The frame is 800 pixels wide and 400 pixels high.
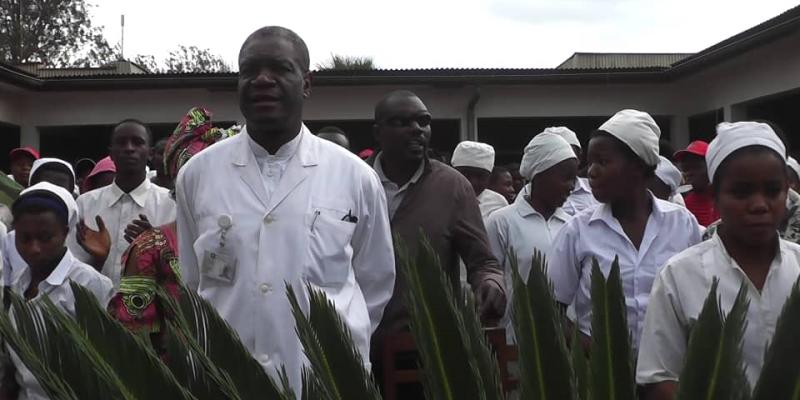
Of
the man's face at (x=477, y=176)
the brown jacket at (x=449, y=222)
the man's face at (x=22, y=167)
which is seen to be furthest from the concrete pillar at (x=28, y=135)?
the brown jacket at (x=449, y=222)

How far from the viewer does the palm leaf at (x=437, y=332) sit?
1447 millimetres

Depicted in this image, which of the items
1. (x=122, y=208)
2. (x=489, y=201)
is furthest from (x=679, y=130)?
(x=122, y=208)

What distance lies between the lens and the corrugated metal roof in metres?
22.7

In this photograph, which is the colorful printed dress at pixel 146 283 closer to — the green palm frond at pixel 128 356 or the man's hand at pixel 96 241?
the man's hand at pixel 96 241

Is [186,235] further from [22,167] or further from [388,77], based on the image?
[388,77]

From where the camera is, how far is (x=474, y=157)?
6965 millimetres

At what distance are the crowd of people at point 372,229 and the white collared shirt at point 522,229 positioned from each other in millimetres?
11

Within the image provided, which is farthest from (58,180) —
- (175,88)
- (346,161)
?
(175,88)

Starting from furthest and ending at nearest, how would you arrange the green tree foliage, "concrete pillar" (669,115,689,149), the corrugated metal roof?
the green tree foliage, the corrugated metal roof, "concrete pillar" (669,115,689,149)

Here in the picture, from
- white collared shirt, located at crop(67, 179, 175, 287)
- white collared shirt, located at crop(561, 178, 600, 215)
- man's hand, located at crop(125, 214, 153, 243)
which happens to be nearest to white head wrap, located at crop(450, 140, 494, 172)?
white collared shirt, located at crop(561, 178, 600, 215)

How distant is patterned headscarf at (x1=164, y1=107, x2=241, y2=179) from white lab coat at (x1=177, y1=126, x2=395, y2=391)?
4.46 feet

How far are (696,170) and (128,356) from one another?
6038 millimetres

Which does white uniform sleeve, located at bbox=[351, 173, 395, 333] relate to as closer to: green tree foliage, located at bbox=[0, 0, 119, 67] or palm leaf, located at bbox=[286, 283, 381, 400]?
palm leaf, located at bbox=[286, 283, 381, 400]

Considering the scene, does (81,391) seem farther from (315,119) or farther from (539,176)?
(315,119)
